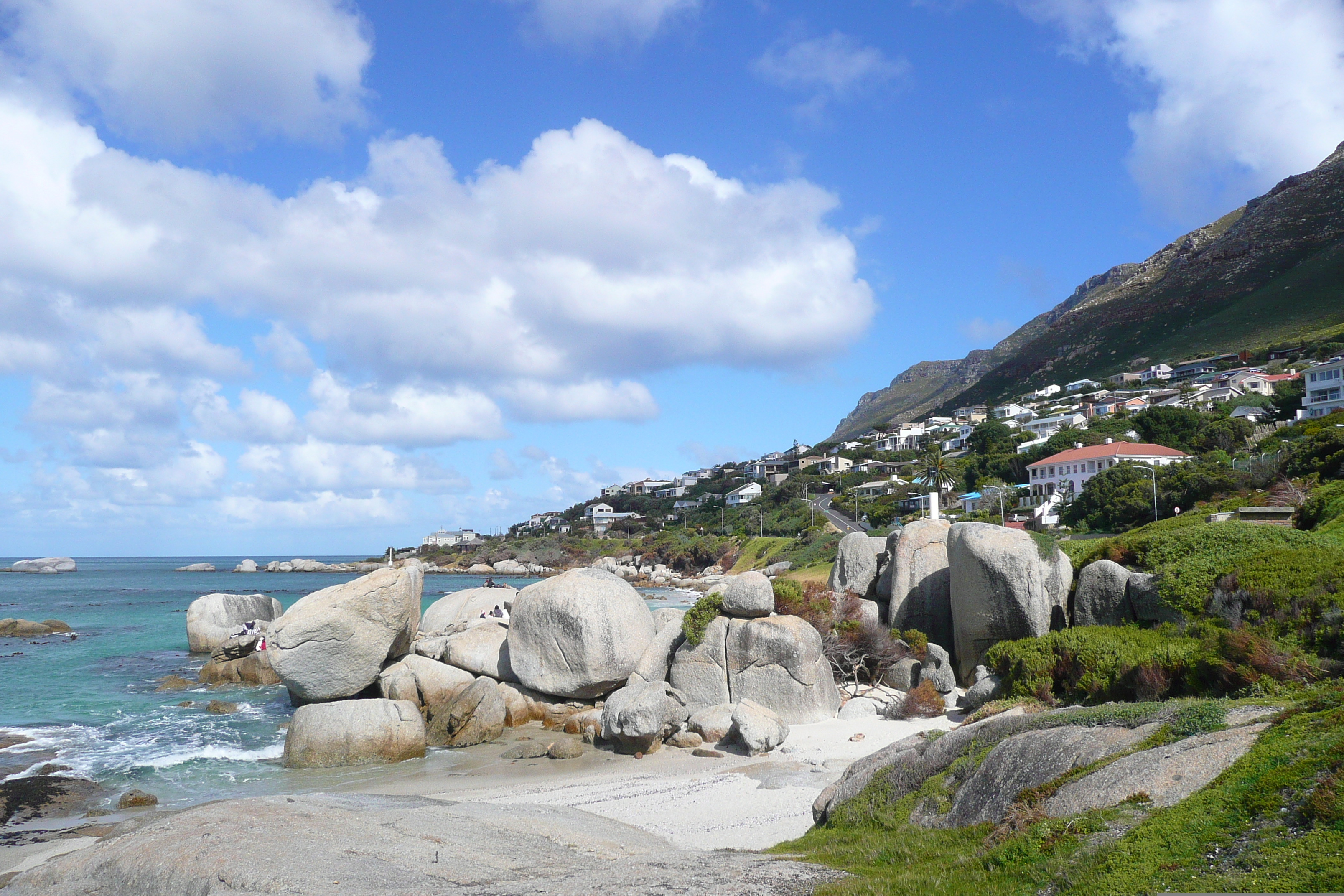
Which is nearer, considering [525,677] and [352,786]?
[352,786]

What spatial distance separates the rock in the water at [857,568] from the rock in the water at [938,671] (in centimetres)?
453

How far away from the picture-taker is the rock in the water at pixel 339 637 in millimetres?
23766

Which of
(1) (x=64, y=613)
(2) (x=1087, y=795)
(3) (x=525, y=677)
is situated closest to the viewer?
(2) (x=1087, y=795)

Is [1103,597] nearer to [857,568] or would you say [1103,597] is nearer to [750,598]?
[857,568]

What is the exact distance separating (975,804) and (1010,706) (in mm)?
9674

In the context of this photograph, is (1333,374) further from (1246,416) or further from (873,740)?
(873,740)

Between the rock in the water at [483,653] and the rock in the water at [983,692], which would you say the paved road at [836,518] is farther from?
the rock in the water at [983,692]

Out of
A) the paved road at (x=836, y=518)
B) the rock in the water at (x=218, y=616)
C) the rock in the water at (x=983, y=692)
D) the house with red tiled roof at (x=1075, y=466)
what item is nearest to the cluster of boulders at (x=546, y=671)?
the rock in the water at (x=983, y=692)

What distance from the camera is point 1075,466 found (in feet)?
246

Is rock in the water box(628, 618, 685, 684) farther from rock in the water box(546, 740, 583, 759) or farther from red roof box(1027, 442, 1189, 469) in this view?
red roof box(1027, 442, 1189, 469)

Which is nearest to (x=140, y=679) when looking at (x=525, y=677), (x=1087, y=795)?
(x=525, y=677)

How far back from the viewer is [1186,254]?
182 meters

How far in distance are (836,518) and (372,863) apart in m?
89.1

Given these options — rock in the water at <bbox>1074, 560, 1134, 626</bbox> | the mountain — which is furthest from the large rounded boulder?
the mountain
